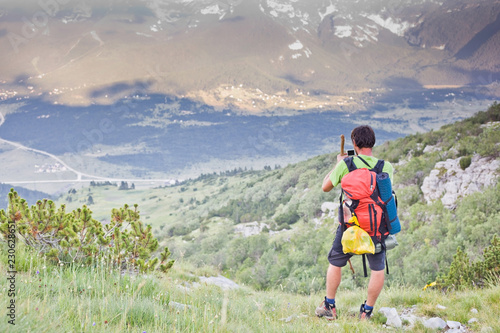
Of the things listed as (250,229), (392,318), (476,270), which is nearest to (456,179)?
(476,270)

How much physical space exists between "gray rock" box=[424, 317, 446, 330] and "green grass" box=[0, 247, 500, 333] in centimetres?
14

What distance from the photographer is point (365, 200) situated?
4.41 m

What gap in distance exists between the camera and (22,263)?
17.8 ft

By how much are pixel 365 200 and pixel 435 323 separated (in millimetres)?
1997

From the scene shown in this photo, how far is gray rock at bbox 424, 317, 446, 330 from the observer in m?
4.70

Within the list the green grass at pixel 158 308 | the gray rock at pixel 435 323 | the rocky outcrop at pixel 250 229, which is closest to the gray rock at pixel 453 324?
the gray rock at pixel 435 323

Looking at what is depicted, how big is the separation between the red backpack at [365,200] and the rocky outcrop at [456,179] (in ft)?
59.3

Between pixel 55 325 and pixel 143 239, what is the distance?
14.9 feet

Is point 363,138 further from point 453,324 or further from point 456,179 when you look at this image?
point 456,179

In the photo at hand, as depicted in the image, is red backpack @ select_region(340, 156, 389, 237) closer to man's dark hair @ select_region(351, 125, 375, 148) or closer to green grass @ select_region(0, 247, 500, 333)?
man's dark hair @ select_region(351, 125, 375, 148)

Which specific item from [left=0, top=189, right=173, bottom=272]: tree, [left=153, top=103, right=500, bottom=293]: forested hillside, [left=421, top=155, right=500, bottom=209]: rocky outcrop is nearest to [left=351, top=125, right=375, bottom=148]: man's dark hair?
[left=153, top=103, right=500, bottom=293]: forested hillside

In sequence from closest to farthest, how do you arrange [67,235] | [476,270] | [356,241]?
[356,241] → [67,235] → [476,270]

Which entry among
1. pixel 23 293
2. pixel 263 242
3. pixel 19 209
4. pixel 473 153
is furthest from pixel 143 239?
pixel 263 242

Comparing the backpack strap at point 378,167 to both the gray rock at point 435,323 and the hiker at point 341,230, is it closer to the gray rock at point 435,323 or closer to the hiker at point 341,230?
the hiker at point 341,230
